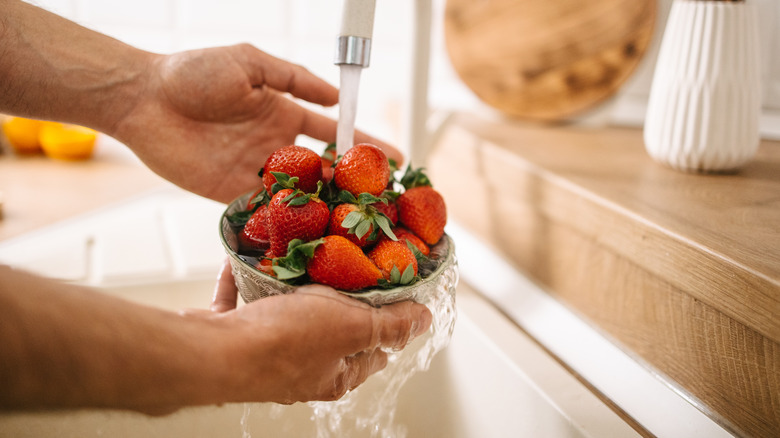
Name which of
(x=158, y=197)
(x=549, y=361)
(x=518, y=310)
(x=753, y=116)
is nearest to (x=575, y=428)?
(x=549, y=361)

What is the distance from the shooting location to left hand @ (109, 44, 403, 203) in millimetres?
743

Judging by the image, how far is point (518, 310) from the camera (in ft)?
2.61

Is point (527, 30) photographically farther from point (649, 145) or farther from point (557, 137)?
point (649, 145)

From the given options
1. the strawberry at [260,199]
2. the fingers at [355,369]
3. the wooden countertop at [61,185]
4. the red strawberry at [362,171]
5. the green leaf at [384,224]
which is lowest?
the wooden countertop at [61,185]

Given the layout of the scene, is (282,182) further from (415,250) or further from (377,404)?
(377,404)

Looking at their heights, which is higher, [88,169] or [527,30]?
[527,30]

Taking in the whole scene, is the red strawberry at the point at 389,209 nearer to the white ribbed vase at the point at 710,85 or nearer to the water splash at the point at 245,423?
the water splash at the point at 245,423

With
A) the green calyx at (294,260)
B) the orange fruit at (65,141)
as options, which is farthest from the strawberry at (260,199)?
the orange fruit at (65,141)

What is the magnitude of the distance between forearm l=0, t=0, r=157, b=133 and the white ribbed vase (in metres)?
0.73

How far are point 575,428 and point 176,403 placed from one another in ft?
1.25

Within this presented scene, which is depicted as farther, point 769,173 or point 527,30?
point 527,30

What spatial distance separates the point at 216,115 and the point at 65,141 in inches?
27.1

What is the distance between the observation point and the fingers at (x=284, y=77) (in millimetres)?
758

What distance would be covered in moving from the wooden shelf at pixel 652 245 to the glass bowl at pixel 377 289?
0.69ft
